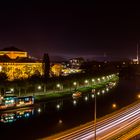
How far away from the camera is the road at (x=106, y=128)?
21.9 metres

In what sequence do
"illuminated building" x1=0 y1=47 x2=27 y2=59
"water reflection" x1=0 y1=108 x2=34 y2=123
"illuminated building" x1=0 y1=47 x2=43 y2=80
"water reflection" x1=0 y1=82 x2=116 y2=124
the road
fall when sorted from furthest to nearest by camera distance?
"illuminated building" x1=0 y1=47 x2=27 y2=59, "illuminated building" x1=0 y1=47 x2=43 y2=80, "water reflection" x1=0 y1=82 x2=116 y2=124, "water reflection" x1=0 y1=108 x2=34 y2=123, the road

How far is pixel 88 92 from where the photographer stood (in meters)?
59.8

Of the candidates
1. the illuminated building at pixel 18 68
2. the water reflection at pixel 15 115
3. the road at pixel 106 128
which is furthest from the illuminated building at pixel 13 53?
the road at pixel 106 128

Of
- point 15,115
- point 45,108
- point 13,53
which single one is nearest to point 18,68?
point 13,53

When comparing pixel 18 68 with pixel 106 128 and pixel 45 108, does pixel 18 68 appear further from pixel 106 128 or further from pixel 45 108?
pixel 106 128

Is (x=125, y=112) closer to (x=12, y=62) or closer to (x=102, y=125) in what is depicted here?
(x=102, y=125)

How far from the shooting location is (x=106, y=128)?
80.6 ft

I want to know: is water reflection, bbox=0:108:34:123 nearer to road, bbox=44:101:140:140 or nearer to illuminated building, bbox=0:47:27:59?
road, bbox=44:101:140:140

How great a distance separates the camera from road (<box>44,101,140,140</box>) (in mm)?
21891

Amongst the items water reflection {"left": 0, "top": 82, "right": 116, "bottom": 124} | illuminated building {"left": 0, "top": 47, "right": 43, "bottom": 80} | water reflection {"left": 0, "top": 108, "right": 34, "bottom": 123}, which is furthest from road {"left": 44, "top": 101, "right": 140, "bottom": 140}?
illuminated building {"left": 0, "top": 47, "right": 43, "bottom": 80}

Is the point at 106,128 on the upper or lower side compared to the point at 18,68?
lower

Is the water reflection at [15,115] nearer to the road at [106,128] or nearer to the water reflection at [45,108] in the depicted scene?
the water reflection at [45,108]

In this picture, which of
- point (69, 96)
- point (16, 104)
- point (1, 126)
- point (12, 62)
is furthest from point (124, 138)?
point (12, 62)

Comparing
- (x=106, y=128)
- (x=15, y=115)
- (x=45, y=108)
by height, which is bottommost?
(x=15, y=115)
